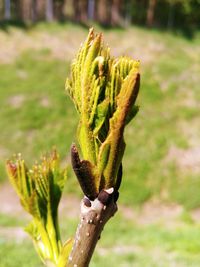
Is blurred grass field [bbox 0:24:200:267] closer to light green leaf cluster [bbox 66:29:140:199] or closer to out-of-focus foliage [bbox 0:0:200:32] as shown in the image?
out-of-focus foliage [bbox 0:0:200:32]

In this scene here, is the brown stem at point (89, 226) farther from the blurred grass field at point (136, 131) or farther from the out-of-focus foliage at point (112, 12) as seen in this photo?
the out-of-focus foliage at point (112, 12)

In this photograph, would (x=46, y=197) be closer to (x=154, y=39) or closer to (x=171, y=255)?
(x=171, y=255)

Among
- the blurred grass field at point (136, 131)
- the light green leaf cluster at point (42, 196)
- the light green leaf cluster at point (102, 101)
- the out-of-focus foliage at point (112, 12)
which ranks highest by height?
the light green leaf cluster at point (102, 101)

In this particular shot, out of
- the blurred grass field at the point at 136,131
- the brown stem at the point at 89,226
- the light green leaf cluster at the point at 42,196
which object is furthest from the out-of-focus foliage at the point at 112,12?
the brown stem at the point at 89,226

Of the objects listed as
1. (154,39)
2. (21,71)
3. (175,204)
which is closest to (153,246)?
(175,204)

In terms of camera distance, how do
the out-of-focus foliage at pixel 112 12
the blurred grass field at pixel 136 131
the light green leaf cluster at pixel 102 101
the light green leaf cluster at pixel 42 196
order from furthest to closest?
the out-of-focus foliage at pixel 112 12
the blurred grass field at pixel 136 131
the light green leaf cluster at pixel 42 196
the light green leaf cluster at pixel 102 101

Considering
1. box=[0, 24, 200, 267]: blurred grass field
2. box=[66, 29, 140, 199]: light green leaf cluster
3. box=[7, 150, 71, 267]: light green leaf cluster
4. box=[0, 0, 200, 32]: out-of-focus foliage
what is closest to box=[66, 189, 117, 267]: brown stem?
box=[66, 29, 140, 199]: light green leaf cluster

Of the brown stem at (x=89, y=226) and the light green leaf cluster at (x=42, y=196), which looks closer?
the brown stem at (x=89, y=226)
